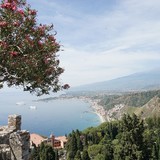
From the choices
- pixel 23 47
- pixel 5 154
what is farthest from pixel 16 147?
pixel 23 47

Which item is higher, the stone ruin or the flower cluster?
Answer: the flower cluster

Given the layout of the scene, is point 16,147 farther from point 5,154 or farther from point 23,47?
point 23,47

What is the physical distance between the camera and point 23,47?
11094 millimetres

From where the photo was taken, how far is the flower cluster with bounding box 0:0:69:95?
34.8ft

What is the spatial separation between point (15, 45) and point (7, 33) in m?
0.61

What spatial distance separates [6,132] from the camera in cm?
1455

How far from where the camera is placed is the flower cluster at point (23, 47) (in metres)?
10.6

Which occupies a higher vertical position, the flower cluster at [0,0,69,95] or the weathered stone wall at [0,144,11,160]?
the flower cluster at [0,0,69,95]

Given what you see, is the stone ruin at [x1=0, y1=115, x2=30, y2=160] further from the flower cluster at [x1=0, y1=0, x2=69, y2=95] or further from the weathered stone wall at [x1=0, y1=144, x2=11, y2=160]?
the flower cluster at [x1=0, y1=0, x2=69, y2=95]

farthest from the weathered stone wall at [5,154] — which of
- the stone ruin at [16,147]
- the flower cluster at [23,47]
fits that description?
the flower cluster at [23,47]

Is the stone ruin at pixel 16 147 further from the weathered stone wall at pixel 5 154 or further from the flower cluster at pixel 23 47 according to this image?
the flower cluster at pixel 23 47

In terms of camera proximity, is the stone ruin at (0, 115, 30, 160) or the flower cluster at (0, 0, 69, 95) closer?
the flower cluster at (0, 0, 69, 95)

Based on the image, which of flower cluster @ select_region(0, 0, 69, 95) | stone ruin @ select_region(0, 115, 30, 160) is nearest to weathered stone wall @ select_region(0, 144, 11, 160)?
stone ruin @ select_region(0, 115, 30, 160)

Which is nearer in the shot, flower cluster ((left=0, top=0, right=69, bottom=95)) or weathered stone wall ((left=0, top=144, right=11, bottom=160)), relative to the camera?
flower cluster ((left=0, top=0, right=69, bottom=95))
